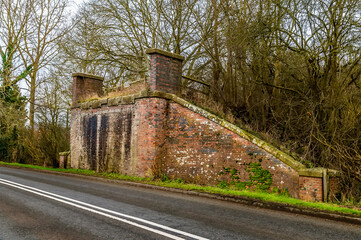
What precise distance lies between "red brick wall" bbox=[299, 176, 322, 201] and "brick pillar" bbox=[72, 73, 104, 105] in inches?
494

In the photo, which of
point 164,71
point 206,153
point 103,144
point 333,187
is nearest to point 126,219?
point 206,153

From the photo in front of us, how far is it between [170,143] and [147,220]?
620 centimetres

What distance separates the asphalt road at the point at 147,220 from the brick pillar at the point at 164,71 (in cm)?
545

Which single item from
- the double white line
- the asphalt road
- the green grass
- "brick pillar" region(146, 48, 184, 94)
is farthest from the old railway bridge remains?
the double white line

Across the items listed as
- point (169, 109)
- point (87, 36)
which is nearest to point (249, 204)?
point (169, 109)

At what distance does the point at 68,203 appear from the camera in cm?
747

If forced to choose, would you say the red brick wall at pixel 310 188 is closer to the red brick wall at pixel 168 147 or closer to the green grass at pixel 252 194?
the red brick wall at pixel 168 147

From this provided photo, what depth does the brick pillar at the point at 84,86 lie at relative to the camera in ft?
56.0

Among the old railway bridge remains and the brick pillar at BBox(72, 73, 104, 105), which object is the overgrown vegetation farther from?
the brick pillar at BBox(72, 73, 104, 105)

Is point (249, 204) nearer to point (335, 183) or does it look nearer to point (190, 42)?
point (335, 183)

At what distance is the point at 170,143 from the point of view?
39.3ft

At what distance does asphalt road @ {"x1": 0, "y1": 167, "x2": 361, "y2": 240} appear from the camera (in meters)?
5.02

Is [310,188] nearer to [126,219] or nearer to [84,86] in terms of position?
[126,219]

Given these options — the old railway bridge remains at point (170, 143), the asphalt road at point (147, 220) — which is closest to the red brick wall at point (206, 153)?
the old railway bridge remains at point (170, 143)
